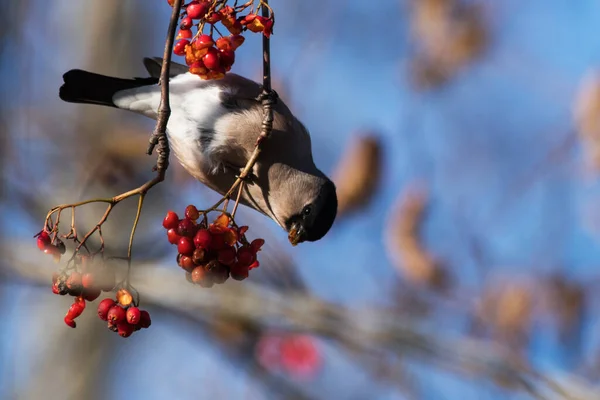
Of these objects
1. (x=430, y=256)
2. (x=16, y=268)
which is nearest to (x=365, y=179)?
(x=430, y=256)

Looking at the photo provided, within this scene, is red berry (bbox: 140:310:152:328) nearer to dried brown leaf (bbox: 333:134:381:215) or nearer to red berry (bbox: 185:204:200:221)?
red berry (bbox: 185:204:200:221)

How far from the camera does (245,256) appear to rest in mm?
1917

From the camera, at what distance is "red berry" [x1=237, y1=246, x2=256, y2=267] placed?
75.3 inches

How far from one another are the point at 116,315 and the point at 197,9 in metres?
0.77

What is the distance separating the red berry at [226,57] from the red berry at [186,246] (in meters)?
0.47

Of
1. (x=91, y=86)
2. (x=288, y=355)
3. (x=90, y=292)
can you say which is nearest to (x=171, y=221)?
(x=90, y=292)

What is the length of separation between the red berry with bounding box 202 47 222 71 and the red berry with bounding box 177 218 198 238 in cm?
41

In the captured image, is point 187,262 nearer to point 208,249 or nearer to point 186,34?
point 208,249

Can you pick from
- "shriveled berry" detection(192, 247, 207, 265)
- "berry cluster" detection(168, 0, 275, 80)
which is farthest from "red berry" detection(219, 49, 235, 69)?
"shriveled berry" detection(192, 247, 207, 265)

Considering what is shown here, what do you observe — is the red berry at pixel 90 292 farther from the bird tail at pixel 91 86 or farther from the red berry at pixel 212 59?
the bird tail at pixel 91 86

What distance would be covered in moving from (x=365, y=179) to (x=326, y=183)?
46.1 inches

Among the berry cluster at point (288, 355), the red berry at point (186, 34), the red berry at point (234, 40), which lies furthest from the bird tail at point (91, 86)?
the berry cluster at point (288, 355)

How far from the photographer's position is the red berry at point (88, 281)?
1777 millimetres

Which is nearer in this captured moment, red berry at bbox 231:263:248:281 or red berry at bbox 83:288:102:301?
red berry at bbox 83:288:102:301
